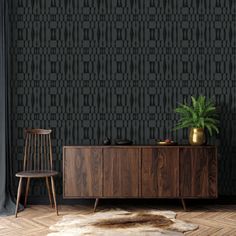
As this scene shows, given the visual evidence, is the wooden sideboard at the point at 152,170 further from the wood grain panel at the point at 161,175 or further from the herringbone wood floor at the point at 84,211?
the herringbone wood floor at the point at 84,211

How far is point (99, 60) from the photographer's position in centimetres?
445

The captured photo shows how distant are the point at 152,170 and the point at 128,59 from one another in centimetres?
130

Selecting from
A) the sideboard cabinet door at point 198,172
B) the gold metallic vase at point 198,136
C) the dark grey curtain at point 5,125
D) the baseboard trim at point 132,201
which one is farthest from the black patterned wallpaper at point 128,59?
the sideboard cabinet door at point 198,172

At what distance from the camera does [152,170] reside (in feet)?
13.1

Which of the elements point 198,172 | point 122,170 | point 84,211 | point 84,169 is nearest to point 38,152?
point 84,169

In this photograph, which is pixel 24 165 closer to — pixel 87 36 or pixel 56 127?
pixel 56 127

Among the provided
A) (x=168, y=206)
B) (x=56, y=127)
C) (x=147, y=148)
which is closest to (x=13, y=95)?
(x=56, y=127)

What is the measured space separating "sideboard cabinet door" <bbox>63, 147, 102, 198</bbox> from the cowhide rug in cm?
25

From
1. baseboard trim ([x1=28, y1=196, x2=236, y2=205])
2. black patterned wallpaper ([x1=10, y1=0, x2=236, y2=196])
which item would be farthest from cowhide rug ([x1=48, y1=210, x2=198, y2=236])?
black patterned wallpaper ([x1=10, y1=0, x2=236, y2=196])

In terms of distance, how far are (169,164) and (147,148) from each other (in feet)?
0.90

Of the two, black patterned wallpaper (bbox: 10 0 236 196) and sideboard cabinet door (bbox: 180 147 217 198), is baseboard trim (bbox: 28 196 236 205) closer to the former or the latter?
black patterned wallpaper (bbox: 10 0 236 196)

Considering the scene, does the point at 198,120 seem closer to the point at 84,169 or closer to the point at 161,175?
the point at 161,175

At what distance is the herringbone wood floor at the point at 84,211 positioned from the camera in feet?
10.9

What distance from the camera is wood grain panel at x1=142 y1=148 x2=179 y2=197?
3.98m
